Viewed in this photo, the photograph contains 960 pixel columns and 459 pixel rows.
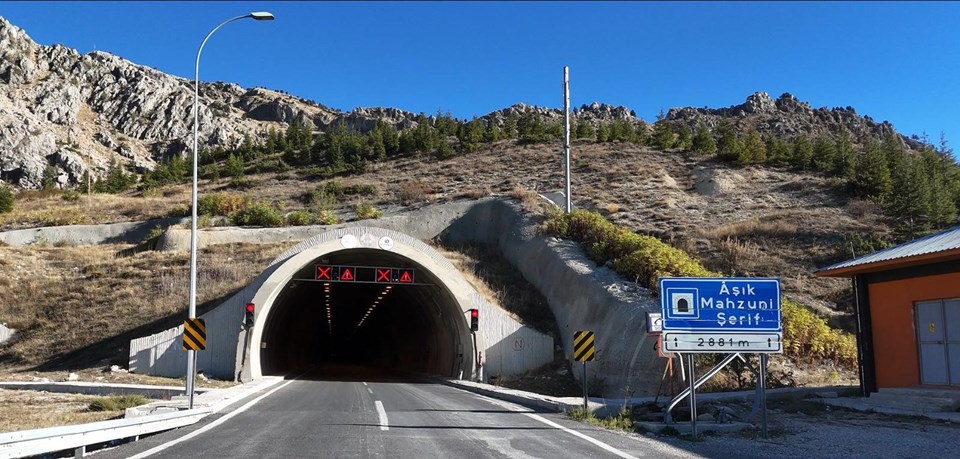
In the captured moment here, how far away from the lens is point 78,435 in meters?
9.47

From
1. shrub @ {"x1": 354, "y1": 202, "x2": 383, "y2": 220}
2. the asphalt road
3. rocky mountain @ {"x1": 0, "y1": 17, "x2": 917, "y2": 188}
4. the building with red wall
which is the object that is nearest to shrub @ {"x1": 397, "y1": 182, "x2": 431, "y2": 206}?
shrub @ {"x1": 354, "y1": 202, "x2": 383, "y2": 220}

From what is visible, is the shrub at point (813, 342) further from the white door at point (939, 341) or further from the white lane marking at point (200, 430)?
the white lane marking at point (200, 430)

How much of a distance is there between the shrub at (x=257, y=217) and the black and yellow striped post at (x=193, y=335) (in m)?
35.2

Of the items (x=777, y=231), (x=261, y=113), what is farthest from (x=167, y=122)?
(x=777, y=231)

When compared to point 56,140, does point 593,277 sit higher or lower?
lower

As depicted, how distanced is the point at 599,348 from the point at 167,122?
129443mm

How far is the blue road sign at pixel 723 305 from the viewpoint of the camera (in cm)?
1251

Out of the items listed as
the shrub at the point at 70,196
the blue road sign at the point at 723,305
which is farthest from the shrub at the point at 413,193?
the blue road sign at the point at 723,305

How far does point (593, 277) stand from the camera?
30.7 metres

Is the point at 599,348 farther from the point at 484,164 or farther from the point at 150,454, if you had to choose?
the point at 484,164

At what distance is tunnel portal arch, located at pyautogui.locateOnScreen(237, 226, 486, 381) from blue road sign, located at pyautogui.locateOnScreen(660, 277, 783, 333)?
17.7m

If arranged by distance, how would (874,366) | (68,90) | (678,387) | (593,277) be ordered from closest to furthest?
(874,366) → (678,387) → (593,277) → (68,90)

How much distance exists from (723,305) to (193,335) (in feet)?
40.4

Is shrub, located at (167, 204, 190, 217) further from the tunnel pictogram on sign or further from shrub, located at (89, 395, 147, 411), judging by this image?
the tunnel pictogram on sign
